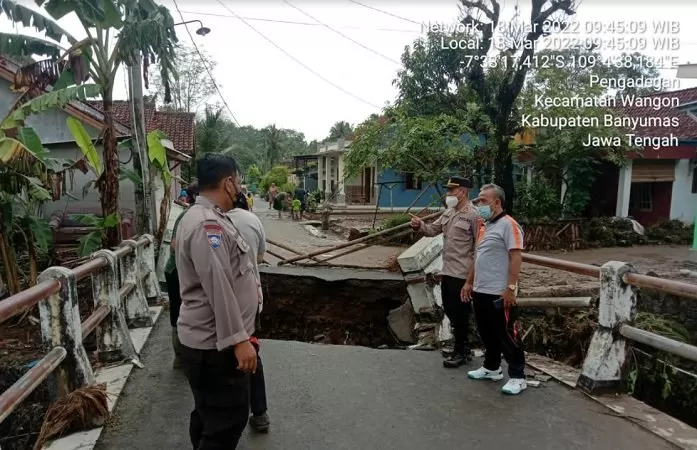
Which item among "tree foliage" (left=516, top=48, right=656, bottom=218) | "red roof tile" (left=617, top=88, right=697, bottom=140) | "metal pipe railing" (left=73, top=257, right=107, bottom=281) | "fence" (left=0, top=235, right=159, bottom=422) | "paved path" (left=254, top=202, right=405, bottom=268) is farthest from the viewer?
"red roof tile" (left=617, top=88, right=697, bottom=140)

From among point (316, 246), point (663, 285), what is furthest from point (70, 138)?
point (663, 285)

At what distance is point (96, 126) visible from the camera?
11.6m

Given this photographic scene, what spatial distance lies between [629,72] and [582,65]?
8407 millimetres

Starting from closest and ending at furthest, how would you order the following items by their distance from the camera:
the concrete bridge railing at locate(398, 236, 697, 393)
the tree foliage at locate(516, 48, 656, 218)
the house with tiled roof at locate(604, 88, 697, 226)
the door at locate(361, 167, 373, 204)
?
the concrete bridge railing at locate(398, 236, 697, 393) < the tree foliage at locate(516, 48, 656, 218) < the house with tiled roof at locate(604, 88, 697, 226) < the door at locate(361, 167, 373, 204)

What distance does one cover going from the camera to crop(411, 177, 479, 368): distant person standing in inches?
169

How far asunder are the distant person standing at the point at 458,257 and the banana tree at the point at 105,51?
180 inches

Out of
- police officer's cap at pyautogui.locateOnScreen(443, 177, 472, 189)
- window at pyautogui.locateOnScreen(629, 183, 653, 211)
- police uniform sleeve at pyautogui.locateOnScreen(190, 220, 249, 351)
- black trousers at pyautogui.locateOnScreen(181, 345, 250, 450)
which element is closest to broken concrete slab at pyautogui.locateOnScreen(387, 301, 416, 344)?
police officer's cap at pyautogui.locateOnScreen(443, 177, 472, 189)

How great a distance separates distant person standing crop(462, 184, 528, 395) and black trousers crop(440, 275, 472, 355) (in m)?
0.39

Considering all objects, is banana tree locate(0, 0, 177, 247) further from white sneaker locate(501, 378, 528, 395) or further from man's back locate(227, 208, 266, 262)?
white sneaker locate(501, 378, 528, 395)

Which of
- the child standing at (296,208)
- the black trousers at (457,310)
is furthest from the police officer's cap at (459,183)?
the child standing at (296,208)

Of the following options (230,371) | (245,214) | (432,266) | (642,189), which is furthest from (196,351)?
(642,189)

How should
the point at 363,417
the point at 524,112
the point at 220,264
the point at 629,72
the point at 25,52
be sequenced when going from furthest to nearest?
the point at 629,72 < the point at 524,112 < the point at 25,52 < the point at 363,417 < the point at 220,264

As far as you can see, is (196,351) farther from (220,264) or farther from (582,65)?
(582,65)

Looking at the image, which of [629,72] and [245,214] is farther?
[629,72]
